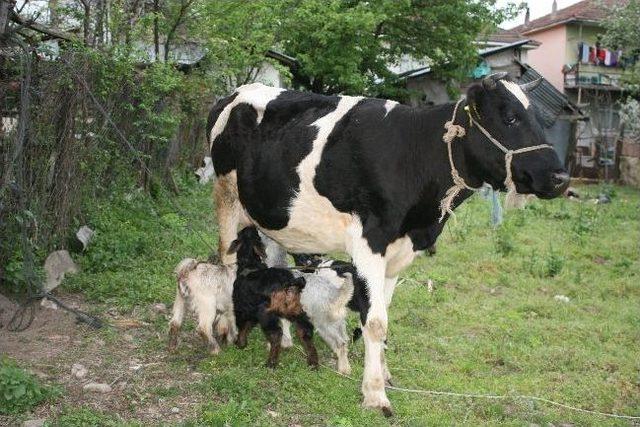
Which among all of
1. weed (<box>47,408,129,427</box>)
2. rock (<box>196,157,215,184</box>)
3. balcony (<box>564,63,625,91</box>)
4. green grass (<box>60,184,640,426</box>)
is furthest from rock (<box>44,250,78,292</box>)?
balcony (<box>564,63,625,91</box>)

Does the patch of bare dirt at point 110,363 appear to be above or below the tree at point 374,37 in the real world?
below

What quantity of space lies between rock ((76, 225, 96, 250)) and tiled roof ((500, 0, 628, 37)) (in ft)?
87.8

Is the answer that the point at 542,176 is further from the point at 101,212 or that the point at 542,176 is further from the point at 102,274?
the point at 101,212

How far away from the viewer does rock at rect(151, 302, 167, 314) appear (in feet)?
23.3

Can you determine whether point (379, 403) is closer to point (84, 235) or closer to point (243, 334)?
point (243, 334)

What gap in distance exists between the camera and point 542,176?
493 cm

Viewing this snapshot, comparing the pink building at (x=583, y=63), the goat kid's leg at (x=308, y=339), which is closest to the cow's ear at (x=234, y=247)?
the goat kid's leg at (x=308, y=339)

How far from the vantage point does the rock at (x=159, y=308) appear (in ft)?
23.3

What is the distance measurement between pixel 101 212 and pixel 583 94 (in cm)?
2809

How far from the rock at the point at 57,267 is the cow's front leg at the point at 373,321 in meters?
3.39

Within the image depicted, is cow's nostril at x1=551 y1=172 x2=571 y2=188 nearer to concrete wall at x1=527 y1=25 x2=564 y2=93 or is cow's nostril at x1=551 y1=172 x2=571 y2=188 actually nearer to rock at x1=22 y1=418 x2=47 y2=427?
rock at x1=22 y1=418 x2=47 y2=427

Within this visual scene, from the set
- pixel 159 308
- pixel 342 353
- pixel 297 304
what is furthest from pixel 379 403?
pixel 159 308

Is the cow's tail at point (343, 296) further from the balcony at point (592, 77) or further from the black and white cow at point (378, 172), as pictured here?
the balcony at point (592, 77)

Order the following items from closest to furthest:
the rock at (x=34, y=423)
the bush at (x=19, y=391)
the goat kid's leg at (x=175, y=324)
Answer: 1. the rock at (x=34, y=423)
2. the bush at (x=19, y=391)
3. the goat kid's leg at (x=175, y=324)
